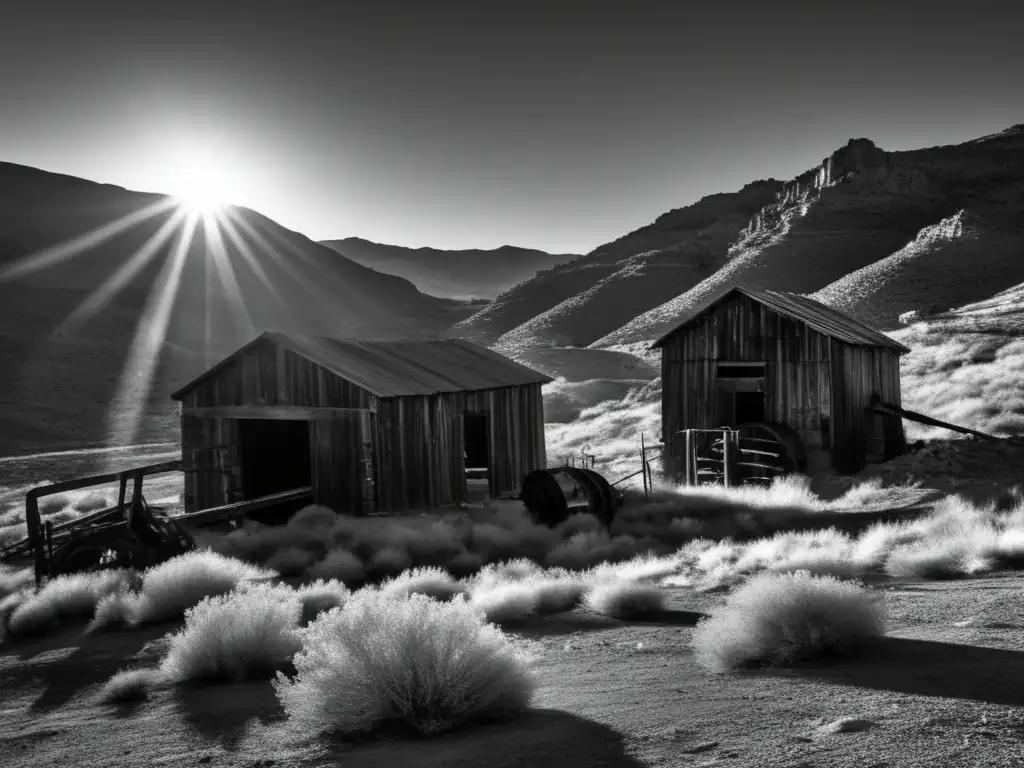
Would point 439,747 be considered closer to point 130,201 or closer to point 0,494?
point 0,494

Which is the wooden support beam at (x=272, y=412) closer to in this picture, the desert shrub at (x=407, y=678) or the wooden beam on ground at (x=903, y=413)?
the desert shrub at (x=407, y=678)

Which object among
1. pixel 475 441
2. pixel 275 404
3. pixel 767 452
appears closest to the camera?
pixel 275 404

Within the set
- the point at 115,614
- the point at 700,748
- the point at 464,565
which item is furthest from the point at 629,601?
the point at 115,614

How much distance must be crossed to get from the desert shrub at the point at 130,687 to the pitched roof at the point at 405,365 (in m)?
10.1

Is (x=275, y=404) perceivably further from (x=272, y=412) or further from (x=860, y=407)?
(x=860, y=407)

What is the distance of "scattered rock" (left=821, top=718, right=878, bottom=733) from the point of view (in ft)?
15.1

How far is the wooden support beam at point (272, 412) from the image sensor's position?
58.7 feet

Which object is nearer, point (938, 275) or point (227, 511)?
point (227, 511)

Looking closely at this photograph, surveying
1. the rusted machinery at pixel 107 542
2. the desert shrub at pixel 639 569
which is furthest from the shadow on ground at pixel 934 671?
the rusted machinery at pixel 107 542

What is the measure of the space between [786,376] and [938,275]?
185 ft

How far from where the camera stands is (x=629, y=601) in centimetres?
914

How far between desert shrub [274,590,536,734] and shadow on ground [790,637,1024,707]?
2.04 m

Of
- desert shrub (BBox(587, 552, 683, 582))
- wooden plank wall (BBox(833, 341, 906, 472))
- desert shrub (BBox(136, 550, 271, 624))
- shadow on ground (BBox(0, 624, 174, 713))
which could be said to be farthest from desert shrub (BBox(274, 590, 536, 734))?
wooden plank wall (BBox(833, 341, 906, 472))

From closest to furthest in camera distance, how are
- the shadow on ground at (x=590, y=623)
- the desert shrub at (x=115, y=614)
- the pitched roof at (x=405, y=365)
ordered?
1. the shadow on ground at (x=590, y=623)
2. the desert shrub at (x=115, y=614)
3. the pitched roof at (x=405, y=365)
